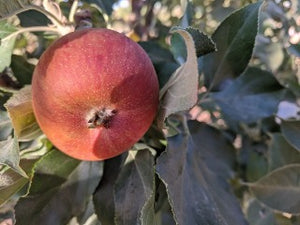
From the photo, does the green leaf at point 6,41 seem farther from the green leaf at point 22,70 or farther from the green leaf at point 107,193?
the green leaf at point 107,193

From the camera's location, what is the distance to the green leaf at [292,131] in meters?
0.71

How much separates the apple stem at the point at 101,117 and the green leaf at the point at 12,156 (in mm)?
88

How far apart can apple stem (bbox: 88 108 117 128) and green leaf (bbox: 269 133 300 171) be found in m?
0.38

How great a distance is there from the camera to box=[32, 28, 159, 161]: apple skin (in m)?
0.50

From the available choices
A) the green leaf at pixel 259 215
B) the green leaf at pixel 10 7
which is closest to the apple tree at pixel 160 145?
the green leaf at pixel 10 7

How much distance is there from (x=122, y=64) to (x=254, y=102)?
14.8 inches

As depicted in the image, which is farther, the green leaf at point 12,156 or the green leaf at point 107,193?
the green leaf at point 107,193

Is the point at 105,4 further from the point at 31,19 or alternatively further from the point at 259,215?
the point at 259,215

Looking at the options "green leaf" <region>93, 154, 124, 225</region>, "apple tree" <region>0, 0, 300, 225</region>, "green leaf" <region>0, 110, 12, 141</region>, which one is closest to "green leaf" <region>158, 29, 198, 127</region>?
"apple tree" <region>0, 0, 300, 225</region>

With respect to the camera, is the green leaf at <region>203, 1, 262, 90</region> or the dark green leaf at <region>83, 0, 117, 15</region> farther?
the dark green leaf at <region>83, 0, 117, 15</region>

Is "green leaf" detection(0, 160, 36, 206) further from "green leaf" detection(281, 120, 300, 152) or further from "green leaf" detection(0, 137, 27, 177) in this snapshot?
"green leaf" detection(281, 120, 300, 152)

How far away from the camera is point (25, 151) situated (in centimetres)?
67

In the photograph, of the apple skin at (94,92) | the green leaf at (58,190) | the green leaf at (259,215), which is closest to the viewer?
the apple skin at (94,92)

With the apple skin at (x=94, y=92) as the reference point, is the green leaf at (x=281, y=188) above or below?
below
